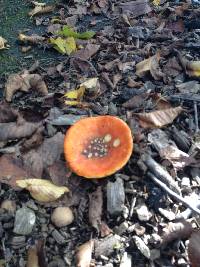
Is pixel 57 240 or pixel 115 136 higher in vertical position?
pixel 115 136

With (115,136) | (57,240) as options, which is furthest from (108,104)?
(57,240)

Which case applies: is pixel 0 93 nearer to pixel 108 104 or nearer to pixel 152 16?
pixel 108 104

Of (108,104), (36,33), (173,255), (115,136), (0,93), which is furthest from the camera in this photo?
(36,33)

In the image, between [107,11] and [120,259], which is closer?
[120,259]

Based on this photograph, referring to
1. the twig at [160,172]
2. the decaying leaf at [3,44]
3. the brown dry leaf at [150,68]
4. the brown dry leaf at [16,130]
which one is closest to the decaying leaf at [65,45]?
the decaying leaf at [3,44]

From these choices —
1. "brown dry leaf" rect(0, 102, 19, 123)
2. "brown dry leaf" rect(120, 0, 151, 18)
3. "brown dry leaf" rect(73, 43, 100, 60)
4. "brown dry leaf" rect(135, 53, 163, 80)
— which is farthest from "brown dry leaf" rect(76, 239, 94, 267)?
"brown dry leaf" rect(120, 0, 151, 18)

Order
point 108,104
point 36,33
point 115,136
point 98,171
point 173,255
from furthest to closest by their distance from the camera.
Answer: point 36,33 → point 108,104 → point 115,136 → point 98,171 → point 173,255
